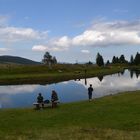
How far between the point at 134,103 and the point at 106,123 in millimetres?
12096

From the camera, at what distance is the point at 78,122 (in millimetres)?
35062

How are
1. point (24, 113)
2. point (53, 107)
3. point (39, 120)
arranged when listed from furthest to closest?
1. point (53, 107)
2. point (24, 113)
3. point (39, 120)

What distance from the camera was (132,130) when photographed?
30.3 m

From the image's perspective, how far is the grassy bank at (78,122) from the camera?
2631 cm

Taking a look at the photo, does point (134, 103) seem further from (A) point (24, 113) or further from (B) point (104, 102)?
(A) point (24, 113)

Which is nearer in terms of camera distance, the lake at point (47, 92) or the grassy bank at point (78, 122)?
the grassy bank at point (78, 122)

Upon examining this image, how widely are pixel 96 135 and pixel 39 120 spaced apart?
36.8 ft

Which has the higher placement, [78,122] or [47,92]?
[47,92]

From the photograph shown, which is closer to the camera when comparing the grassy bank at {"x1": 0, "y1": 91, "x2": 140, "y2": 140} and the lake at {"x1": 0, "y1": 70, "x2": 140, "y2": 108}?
the grassy bank at {"x1": 0, "y1": 91, "x2": 140, "y2": 140}

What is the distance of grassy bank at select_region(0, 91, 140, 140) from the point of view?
86.3 ft

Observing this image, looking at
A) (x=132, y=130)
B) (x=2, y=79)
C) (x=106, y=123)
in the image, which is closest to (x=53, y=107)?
(x=106, y=123)

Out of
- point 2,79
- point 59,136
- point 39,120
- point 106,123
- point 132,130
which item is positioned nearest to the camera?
point 59,136

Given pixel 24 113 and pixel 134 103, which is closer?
pixel 24 113

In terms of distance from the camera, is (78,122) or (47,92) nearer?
(78,122)
